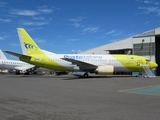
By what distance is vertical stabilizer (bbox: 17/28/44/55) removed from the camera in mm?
32938

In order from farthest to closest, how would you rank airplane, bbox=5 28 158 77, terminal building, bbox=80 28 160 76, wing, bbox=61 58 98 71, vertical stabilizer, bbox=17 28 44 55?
terminal building, bbox=80 28 160 76 < vertical stabilizer, bbox=17 28 44 55 < airplane, bbox=5 28 158 77 < wing, bbox=61 58 98 71

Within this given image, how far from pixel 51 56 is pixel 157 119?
26.7 meters

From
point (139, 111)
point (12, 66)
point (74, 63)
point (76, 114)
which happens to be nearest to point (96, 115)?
point (76, 114)

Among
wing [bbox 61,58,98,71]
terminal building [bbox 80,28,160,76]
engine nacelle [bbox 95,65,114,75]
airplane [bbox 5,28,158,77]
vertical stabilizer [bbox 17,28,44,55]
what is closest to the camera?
engine nacelle [bbox 95,65,114,75]

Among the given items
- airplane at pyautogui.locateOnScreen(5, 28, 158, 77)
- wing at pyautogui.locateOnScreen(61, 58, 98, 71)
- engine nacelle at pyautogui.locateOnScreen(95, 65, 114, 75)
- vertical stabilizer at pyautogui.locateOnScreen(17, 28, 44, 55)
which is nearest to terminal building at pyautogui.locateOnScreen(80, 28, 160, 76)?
airplane at pyautogui.locateOnScreen(5, 28, 158, 77)

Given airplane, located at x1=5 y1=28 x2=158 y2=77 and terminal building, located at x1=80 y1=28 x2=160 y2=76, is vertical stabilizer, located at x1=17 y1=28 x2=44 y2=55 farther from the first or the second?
terminal building, located at x1=80 y1=28 x2=160 y2=76

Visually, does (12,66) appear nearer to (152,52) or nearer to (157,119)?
(152,52)

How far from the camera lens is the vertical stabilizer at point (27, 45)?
3294 cm

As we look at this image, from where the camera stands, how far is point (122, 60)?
32188 millimetres

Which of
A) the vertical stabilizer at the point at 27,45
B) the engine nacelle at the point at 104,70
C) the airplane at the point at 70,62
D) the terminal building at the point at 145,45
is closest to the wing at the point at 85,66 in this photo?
the airplane at the point at 70,62

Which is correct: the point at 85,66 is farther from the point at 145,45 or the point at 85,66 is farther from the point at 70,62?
the point at 145,45

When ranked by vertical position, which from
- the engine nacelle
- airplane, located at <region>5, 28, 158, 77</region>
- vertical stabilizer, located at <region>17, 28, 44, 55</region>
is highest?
vertical stabilizer, located at <region>17, 28, 44, 55</region>

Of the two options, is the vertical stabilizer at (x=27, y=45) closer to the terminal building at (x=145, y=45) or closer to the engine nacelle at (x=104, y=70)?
the engine nacelle at (x=104, y=70)

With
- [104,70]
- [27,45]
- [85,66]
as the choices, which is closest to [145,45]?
[104,70]
